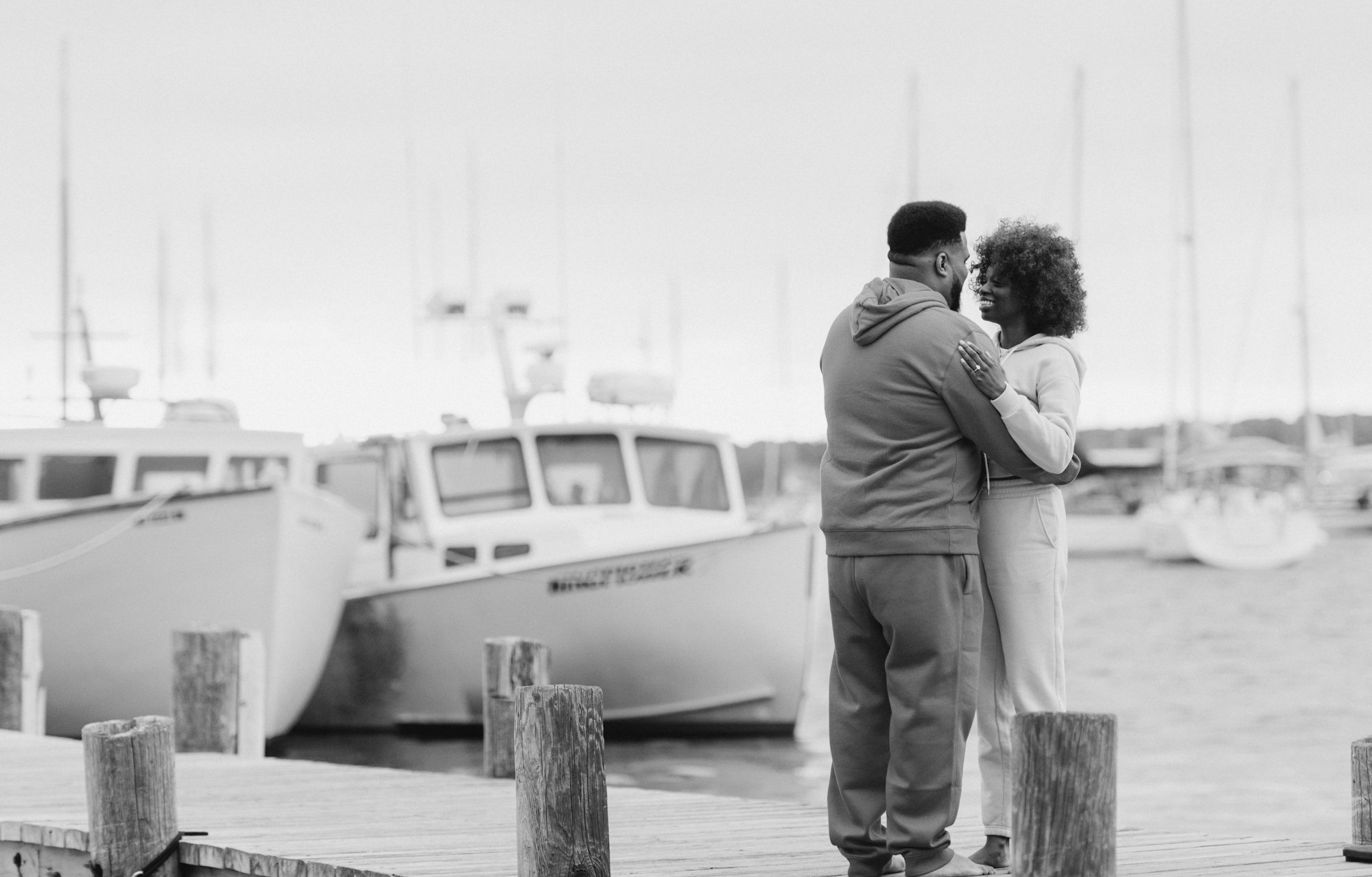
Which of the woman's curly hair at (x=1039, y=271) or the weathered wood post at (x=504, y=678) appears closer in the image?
the woman's curly hair at (x=1039, y=271)

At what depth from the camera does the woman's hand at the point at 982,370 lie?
3.94 m

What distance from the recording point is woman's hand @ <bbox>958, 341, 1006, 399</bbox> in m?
3.94

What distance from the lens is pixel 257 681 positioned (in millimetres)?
8492

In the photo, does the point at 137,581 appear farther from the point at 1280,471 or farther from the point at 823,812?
the point at 1280,471

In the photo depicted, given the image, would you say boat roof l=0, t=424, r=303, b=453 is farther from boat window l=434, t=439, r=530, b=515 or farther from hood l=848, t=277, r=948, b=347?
hood l=848, t=277, r=948, b=347

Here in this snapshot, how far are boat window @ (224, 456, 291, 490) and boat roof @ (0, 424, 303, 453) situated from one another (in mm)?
131

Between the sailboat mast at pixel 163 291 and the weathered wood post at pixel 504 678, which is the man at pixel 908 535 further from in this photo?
the sailboat mast at pixel 163 291

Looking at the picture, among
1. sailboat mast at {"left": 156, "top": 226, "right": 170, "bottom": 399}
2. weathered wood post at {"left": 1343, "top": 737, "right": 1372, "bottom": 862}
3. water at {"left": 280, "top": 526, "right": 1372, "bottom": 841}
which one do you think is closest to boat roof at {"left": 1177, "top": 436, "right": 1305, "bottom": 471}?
water at {"left": 280, "top": 526, "right": 1372, "bottom": 841}

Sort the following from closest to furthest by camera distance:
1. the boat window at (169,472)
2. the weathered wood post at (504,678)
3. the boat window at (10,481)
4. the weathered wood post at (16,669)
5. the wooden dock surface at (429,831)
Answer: the wooden dock surface at (429,831)
the weathered wood post at (504,678)
the weathered wood post at (16,669)
the boat window at (10,481)
the boat window at (169,472)

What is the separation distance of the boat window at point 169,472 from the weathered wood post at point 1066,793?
11.4 metres

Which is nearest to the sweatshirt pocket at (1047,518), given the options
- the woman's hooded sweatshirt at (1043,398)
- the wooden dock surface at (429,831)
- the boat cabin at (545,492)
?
the woman's hooded sweatshirt at (1043,398)

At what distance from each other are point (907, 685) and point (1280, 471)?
214 ft

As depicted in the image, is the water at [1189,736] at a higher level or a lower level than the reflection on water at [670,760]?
lower

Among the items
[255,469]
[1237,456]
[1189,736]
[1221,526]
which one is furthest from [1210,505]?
[255,469]
